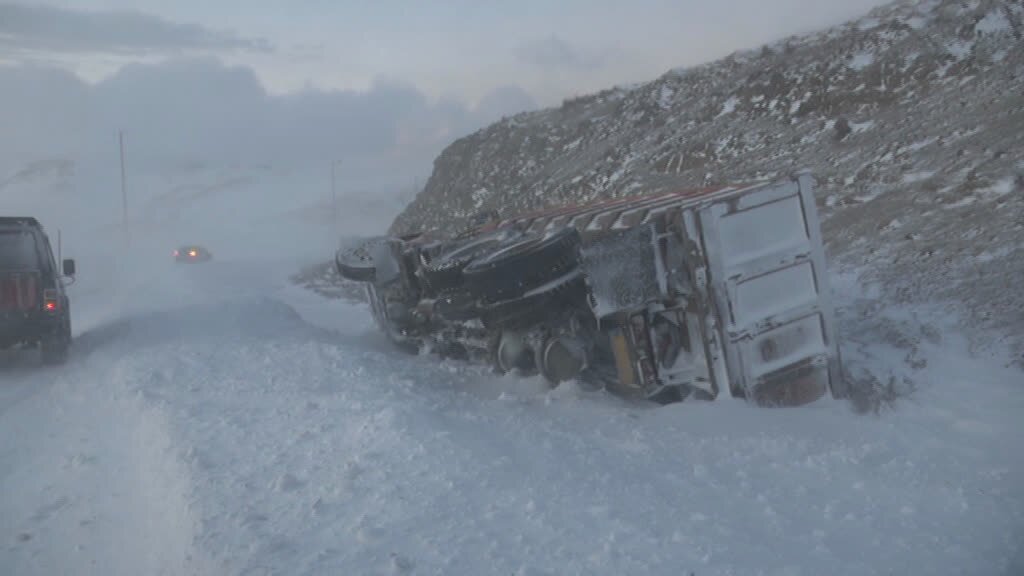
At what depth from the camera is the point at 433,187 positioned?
3350 cm

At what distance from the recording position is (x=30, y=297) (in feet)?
30.8

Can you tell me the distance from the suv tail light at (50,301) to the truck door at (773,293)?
26.4ft

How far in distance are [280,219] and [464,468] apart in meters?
68.6

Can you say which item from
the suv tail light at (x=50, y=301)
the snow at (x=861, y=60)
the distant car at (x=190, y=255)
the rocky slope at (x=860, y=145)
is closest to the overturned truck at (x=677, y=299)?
the rocky slope at (x=860, y=145)

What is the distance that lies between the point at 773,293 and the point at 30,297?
859 centimetres

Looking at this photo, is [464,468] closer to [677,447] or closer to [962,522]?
[677,447]

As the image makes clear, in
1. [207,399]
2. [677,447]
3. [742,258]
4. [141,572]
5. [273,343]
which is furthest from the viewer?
[273,343]

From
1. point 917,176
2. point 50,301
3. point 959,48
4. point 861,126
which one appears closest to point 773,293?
point 917,176

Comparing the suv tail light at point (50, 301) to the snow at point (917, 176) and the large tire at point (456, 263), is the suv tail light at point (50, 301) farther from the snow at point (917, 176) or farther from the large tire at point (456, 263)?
the snow at point (917, 176)

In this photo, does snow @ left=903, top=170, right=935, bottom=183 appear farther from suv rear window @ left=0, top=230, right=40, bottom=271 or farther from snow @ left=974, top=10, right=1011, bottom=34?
suv rear window @ left=0, top=230, right=40, bottom=271

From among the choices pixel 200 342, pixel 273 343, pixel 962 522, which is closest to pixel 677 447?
pixel 962 522

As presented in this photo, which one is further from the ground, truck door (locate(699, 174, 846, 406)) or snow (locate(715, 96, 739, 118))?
snow (locate(715, 96, 739, 118))

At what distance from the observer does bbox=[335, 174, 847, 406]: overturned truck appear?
5.83 metres

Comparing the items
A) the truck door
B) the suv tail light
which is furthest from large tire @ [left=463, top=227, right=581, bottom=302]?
the suv tail light
